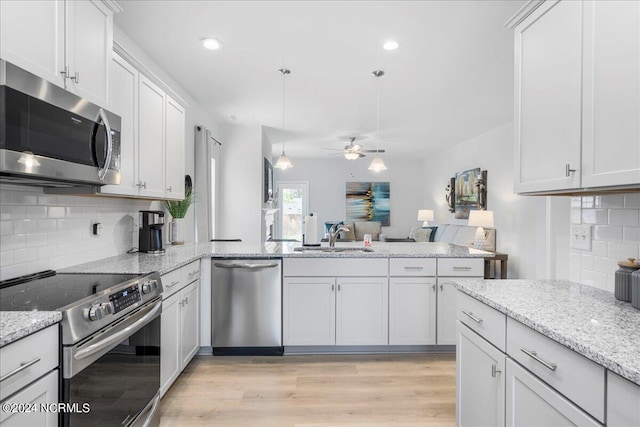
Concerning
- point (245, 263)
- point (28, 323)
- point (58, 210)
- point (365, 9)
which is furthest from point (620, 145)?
point (58, 210)

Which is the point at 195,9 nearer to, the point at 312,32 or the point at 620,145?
the point at 312,32

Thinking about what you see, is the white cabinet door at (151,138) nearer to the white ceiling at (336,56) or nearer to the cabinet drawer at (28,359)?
the white ceiling at (336,56)

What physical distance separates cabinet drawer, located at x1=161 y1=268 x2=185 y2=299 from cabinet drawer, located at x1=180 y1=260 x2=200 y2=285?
0.06 m

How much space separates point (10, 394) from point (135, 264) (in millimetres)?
1319

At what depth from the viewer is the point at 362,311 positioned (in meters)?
2.92

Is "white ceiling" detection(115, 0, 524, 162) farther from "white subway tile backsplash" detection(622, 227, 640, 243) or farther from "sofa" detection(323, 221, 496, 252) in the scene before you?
"sofa" detection(323, 221, 496, 252)

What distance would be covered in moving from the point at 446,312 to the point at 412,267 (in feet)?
1.64

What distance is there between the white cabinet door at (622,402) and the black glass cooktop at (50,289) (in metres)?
1.75

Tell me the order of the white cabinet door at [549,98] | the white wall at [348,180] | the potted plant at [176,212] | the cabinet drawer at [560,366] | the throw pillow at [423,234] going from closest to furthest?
the cabinet drawer at [560,366], the white cabinet door at [549,98], the potted plant at [176,212], the throw pillow at [423,234], the white wall at [348,180]

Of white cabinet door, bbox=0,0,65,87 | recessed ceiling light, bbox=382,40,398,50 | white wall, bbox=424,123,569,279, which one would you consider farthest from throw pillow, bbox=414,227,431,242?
white cabinet door, bbox=0,0,65,87

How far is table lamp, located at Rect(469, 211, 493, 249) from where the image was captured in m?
5.35

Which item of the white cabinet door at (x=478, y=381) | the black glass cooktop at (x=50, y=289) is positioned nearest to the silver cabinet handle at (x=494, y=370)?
the white cabinet door at (x=478, y=381)

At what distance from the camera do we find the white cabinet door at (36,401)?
0.97 metres

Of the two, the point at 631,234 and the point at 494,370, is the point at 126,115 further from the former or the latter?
the point at 631,234
